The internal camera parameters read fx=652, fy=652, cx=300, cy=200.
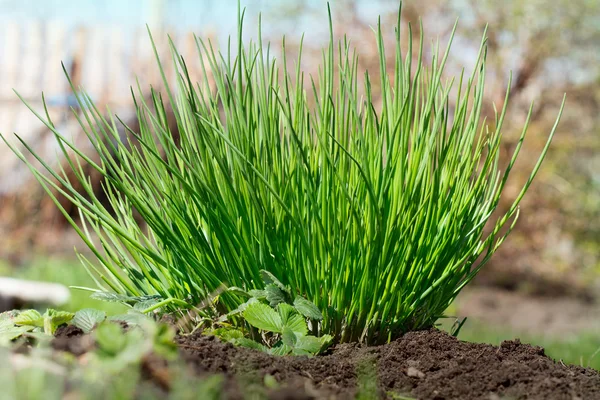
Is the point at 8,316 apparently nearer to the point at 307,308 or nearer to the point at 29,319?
the point at 29,319

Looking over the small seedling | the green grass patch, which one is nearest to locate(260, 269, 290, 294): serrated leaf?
the small seedling

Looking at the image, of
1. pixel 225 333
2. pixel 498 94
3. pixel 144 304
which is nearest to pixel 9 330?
pixel 144 304

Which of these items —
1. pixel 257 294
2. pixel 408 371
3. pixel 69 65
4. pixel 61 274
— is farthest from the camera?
pixel 69 65

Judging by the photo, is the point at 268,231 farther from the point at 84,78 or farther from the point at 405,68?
the point at 84,78

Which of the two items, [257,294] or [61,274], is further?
[61,274]

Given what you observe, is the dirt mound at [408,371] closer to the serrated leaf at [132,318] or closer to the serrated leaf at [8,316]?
the serrated leaf at [132,318]

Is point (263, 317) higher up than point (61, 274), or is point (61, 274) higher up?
point (263, 317)

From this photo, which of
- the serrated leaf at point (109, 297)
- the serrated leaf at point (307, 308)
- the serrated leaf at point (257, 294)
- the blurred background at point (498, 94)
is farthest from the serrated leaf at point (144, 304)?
the blurred background at point (498, 94)

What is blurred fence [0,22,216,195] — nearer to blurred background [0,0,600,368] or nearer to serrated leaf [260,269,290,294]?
blurred background [0,0,600,368]
